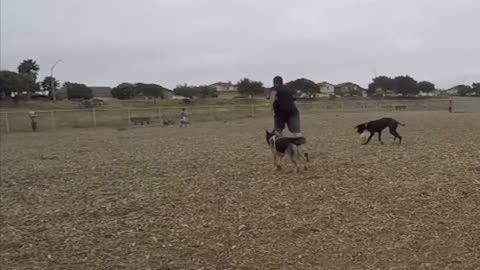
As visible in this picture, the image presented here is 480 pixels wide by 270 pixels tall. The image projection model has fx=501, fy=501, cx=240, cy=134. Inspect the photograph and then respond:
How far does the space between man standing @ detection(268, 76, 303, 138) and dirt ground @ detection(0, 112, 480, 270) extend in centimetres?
84

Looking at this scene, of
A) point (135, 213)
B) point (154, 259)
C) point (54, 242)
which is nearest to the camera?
point (154, 259)

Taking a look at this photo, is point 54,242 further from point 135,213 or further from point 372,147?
point 372,147

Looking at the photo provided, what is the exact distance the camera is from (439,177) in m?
7.02

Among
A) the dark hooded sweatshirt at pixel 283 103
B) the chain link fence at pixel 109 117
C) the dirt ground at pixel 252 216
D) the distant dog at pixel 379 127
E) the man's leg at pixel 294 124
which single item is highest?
the dark hooded sweatshirt at pixel 283 103

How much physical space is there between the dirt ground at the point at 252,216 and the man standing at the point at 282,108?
84 cm

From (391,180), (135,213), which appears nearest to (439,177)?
(391,180)

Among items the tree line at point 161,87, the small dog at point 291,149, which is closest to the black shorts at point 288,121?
the small dog at point 291,149

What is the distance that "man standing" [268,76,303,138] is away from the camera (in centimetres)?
879

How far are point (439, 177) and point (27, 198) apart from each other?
19.7ft

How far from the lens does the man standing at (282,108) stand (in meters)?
8.79

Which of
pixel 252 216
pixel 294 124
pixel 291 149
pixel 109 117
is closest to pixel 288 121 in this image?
pixel 294 124

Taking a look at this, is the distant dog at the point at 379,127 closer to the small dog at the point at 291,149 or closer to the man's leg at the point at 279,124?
the man's leg at the point at 279,124

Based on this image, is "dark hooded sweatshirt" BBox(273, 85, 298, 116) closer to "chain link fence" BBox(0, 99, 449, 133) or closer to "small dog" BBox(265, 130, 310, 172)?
"small dog" BBox(265, 130, 310, 172)

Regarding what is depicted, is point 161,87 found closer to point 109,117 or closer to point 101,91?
point 101,91
